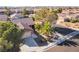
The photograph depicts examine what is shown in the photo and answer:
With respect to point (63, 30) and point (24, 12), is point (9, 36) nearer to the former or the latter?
point (24, 12)

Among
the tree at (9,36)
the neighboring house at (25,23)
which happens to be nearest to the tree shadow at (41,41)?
the neighboring house at (25,23)

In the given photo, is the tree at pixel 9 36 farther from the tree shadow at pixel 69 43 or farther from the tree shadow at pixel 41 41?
the tree shadow at pixel 69 43

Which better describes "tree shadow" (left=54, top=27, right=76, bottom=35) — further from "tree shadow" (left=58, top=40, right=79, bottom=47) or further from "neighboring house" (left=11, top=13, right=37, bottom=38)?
"neighboring house" (left=11, top=13, right=37, bottom=38)

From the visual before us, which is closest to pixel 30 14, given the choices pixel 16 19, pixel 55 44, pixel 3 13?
pixel 16 19

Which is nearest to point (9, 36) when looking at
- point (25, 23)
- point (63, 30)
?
point (25, 23)

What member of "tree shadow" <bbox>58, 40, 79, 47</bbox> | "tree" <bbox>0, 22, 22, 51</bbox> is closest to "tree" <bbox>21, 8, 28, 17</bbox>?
"tree" <bbox>0, 22, 22, 51</bbox>

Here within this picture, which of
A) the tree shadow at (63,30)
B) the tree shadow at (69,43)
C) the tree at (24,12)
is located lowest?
the tree shadow at (69,43)

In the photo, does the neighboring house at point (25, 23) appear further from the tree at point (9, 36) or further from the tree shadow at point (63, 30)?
the tree shadow at point (63, 30)

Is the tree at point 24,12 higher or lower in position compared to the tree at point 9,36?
higher

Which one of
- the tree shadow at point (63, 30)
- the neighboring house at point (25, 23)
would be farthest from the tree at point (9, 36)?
the tree shadow at point (63, 30)
